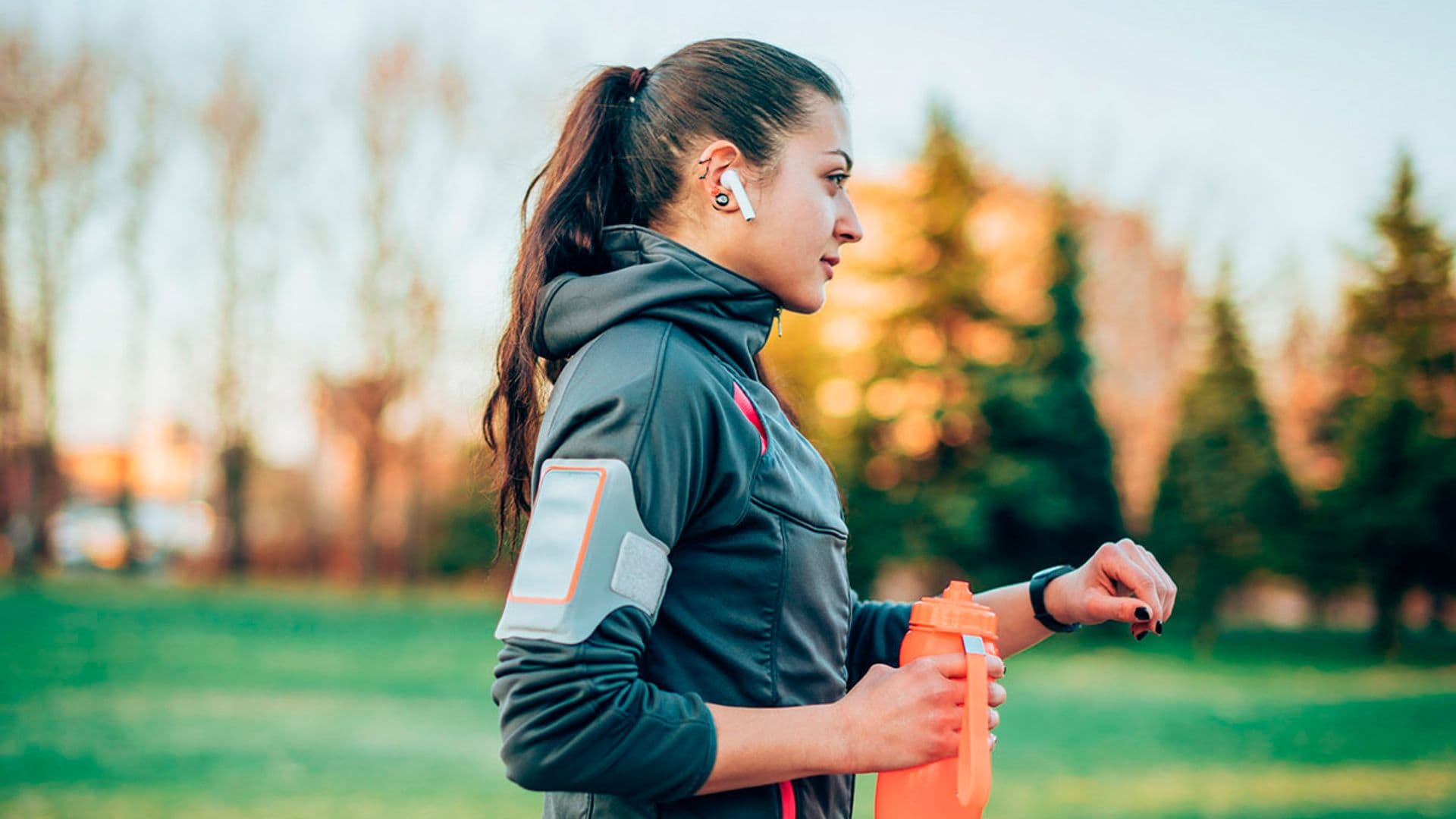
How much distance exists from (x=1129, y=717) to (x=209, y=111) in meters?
22.6

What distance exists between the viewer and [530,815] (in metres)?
7.84

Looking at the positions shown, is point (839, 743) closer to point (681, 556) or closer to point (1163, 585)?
point (681, 556)

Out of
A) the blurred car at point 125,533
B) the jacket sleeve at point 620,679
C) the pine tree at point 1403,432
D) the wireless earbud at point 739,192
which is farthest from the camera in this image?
the blurred car at point 125,533

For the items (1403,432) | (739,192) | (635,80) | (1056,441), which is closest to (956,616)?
(739,192)

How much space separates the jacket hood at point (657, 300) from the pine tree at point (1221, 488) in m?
23.9

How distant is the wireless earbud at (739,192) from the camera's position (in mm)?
1651

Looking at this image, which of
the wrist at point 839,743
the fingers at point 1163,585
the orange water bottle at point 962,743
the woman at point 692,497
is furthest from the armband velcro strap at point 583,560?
the fingers at point 1163,585

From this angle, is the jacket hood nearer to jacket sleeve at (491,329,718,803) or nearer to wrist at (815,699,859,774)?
jacket sleeve at (491,329,718,803)

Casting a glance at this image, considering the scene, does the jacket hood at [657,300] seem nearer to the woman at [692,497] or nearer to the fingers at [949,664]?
the woman at [692,497]

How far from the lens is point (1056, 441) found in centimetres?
2445

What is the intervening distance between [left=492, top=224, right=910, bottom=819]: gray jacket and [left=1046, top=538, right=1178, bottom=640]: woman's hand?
1.37ft

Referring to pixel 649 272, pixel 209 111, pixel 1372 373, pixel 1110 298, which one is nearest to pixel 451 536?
pixel 209 111

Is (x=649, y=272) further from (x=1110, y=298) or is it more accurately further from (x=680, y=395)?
(x=1110, y=298)

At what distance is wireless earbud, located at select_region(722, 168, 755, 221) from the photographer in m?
1.65
